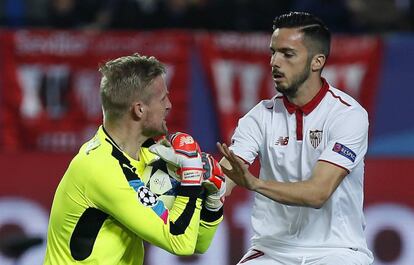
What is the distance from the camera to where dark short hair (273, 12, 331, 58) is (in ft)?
19.6

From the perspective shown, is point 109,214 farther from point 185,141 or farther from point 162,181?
point 185,141

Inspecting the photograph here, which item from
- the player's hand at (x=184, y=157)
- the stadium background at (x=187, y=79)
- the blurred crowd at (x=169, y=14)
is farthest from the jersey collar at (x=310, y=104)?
the blurred crowd at (x=169, y=14)

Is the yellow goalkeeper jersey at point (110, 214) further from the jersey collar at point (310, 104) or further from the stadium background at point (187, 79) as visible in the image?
the stadium background at point (187, 79)

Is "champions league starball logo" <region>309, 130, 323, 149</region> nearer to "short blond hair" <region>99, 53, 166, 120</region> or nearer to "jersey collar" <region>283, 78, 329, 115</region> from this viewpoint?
"jersey collar" <region>283, 78, 329, 115</region>

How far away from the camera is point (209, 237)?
5594mm

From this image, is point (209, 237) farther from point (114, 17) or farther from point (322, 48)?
point (114, 17)

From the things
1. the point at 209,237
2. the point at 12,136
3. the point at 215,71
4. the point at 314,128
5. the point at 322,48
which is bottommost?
the point at 12,136

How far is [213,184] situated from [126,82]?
67cm

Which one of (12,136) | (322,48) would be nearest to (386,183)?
(322,48)

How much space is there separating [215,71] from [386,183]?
11.9 feet

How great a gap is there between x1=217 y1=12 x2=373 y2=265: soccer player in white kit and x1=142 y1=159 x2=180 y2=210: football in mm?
395

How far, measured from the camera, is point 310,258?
582cm

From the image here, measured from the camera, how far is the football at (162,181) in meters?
5.43

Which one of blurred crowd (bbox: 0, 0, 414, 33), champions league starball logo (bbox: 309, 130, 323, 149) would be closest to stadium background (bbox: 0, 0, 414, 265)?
blurred crowd (bbox: 0, 0, 414, 33)
